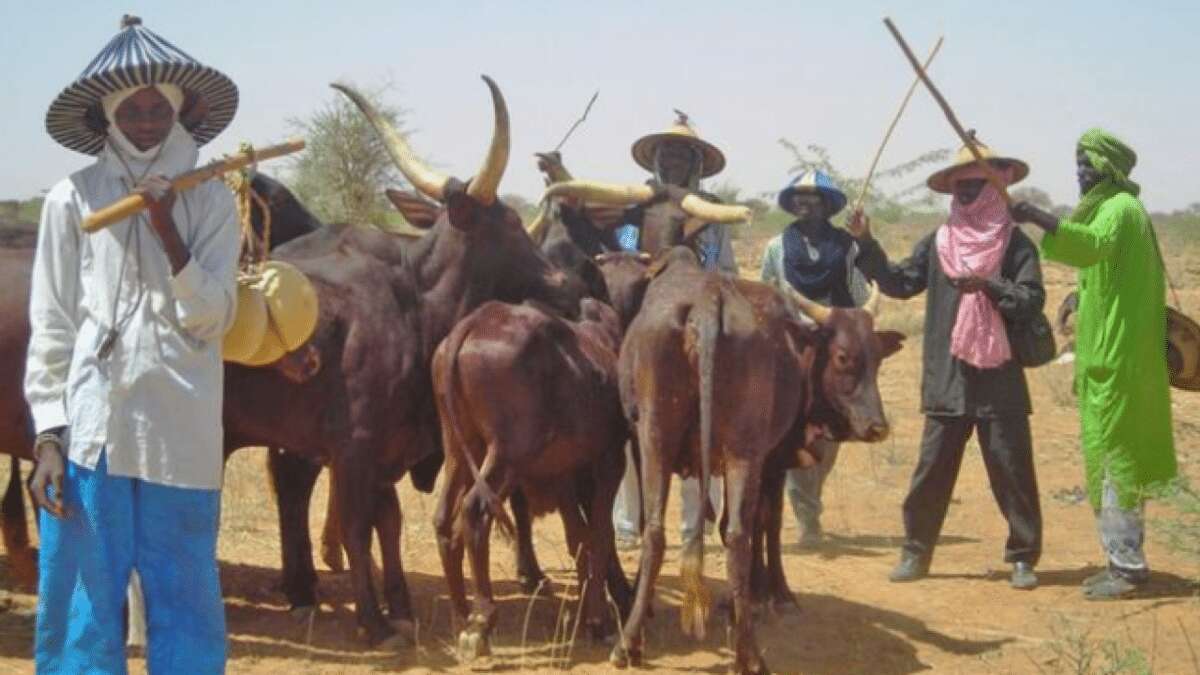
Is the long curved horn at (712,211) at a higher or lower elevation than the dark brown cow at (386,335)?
higher

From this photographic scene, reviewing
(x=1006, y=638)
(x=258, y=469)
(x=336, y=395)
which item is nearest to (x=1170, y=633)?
(x=1006, y=638)

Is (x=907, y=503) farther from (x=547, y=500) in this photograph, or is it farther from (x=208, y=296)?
(x=208, y=296)

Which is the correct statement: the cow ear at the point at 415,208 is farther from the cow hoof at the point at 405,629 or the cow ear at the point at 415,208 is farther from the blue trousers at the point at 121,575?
the blue trousers at the point at 121,575

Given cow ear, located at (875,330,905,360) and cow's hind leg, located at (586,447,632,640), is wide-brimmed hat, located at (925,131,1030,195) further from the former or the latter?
cow's hind leg, located at (586,447,632,640)

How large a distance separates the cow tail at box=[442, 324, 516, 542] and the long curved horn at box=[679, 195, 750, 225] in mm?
1707

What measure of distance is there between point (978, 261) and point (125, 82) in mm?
5206

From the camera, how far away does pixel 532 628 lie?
24.4 ft

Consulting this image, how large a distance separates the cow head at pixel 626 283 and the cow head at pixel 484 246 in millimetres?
372

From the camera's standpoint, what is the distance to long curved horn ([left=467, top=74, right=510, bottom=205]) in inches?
270

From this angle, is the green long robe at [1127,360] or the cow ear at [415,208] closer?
the cow ear at [415,208]

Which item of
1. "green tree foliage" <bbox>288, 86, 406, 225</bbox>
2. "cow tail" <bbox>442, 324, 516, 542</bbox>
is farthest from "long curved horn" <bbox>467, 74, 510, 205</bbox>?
"green tree foliage" <bbox>288, 86, 406, 225</bbox>

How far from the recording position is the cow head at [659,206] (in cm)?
798

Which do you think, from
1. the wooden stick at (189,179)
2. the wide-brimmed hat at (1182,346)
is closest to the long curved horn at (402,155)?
the wooden stick at (189,179)

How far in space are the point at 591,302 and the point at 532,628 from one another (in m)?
1.68
